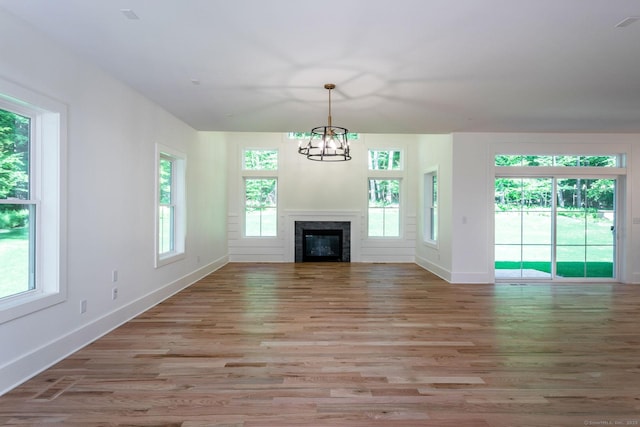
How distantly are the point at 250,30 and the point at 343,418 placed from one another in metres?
2.69

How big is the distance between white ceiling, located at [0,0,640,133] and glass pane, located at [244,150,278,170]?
3.48 metres

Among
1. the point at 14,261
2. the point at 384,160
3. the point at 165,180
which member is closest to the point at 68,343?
the point at 14,261

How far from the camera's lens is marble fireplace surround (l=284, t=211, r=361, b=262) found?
8273 millimetres

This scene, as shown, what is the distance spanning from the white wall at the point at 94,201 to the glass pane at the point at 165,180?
299 millimetres

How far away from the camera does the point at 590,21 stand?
7.90 ft

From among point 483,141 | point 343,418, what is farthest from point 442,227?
point 343,418

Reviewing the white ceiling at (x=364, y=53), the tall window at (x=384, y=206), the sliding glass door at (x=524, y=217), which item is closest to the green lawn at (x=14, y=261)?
the white ceiling at (x=364, y=53)

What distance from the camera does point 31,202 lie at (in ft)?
8.72

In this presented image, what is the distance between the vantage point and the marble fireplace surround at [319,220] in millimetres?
8273

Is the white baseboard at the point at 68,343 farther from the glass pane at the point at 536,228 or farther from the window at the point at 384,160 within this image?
the glass pane at the point at 536,228

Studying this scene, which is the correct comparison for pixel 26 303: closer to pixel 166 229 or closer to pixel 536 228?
pixel 166 229

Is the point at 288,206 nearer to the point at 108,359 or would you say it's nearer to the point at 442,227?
the point at 442,227

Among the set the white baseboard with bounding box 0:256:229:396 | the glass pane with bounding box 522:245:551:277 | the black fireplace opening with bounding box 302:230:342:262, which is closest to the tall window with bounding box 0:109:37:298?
the white baseboard with bounding box 0:256:229:396

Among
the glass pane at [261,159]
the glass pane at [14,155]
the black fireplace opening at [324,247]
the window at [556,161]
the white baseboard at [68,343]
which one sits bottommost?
the white baseboard at [68,343]
